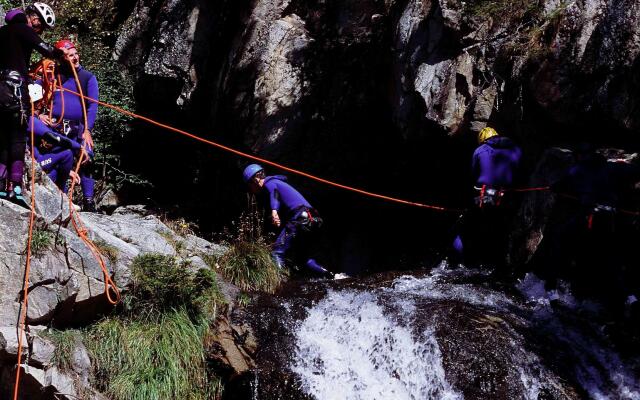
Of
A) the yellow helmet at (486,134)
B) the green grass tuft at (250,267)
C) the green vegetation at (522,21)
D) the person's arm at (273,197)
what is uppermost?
the green vegetation at (522,21)

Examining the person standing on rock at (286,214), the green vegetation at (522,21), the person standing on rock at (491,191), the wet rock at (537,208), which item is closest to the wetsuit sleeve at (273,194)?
the person standing on rock at (286,214)

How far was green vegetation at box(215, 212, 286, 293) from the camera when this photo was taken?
8.63 m

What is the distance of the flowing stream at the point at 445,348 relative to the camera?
668 cm

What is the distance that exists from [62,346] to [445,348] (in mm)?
3703

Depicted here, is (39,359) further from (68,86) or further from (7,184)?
(68,86)

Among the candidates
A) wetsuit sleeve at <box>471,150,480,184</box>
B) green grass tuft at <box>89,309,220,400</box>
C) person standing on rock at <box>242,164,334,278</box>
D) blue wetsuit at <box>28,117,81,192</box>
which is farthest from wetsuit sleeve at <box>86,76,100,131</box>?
wetsuit sleeve at <box>471,150,480,184</box>

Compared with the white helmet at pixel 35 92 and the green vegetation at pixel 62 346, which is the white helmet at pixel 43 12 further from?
the green vegetation at pixel 62 346

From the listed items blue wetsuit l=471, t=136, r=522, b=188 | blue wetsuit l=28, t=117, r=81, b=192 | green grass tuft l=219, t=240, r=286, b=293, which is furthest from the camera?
blue wetsuit l=471, t=136, r=522, b=188

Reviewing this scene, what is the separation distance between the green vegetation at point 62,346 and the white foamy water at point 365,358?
2190 mm

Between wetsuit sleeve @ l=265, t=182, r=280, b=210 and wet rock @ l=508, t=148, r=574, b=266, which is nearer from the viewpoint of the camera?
wet rock @ l=508, t=148, r=574, b=266

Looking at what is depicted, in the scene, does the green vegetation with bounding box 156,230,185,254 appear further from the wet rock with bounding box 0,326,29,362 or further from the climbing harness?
the climbing harness

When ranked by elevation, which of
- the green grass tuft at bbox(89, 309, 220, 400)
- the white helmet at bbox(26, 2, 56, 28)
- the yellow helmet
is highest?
the white helmet at bbox(26, 2, 56, 28)

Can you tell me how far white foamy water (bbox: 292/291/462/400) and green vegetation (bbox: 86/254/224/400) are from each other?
1.03 metres

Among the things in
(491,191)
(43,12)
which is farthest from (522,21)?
(43,12)
